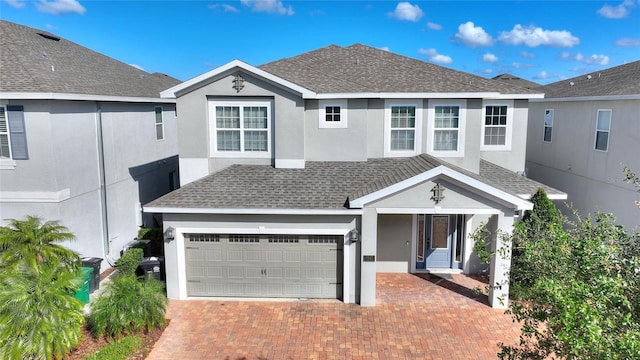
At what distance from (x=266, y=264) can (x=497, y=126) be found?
968cm

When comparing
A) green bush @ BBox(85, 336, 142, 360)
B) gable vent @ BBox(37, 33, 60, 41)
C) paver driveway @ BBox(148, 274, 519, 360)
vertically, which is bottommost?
paver driveway @ BBox(148, 274, 519, 360)

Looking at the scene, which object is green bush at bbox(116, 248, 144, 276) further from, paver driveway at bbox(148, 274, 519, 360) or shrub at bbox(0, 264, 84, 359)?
shrub at bbox(0, 264, 84, 359)

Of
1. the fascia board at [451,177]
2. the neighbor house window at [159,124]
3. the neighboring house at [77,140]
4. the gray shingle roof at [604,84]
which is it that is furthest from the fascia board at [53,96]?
the gray shingle roof at [604,84]

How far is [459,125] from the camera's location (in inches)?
568

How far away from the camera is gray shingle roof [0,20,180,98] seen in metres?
12.5

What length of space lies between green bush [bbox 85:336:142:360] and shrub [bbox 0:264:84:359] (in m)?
0.59

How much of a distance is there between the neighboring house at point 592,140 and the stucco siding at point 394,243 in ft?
24.9

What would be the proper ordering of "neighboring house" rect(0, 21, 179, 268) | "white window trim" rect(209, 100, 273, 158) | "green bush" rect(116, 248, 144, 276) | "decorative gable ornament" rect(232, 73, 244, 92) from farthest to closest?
Result: "white window trim" rect(209, 100, 273, 158)
"decorative gable ornament" rect(232, 73, 244, 92)
"green bush" rect(116, 248, 144, 276)
"neighboring house" rect(0, 21, 179, 268)

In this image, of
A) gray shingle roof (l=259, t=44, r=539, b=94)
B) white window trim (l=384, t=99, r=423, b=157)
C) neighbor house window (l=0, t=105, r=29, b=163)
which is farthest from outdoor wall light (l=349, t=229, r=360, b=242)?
neighbor house window (l=0, t=105, r=29, b=163)

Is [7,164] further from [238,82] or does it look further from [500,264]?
[500,264]

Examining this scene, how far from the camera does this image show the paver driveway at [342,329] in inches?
383

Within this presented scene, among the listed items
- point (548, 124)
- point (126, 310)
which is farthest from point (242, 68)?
point (548, 124)

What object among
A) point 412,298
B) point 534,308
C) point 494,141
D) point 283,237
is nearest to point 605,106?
point 494,141

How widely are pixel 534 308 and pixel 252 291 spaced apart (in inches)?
353
